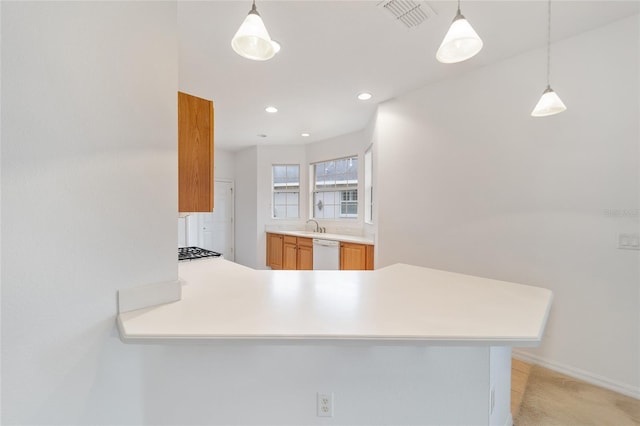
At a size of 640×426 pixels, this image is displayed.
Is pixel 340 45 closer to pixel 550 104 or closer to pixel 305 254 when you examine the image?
pixel 550 104

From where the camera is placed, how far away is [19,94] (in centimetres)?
84

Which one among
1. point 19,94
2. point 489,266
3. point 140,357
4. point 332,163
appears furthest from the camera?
point 332,163

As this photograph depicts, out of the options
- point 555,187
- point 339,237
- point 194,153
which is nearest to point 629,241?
point 555,187

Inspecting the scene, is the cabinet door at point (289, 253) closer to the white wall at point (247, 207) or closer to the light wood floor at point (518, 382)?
the white wall at point (247, 207)

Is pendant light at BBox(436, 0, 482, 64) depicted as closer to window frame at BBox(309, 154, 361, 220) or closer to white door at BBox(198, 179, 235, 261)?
window frame at BBox(309, 154, 361, 220)

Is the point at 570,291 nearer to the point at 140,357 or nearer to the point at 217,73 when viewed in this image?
the point at 140,357

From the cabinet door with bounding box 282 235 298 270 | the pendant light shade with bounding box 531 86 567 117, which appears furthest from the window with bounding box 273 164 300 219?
the pendant light shade with bounding box 531 86 567 117

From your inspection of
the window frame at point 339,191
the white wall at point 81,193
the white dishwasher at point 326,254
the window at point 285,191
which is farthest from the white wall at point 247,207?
the white wall at point 81,193

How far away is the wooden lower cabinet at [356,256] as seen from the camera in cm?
365

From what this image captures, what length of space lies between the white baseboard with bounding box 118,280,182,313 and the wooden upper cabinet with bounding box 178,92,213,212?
18.0 inches

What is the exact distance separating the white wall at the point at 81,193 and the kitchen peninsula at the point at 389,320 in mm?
201

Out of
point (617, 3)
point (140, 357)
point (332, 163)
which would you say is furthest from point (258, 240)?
point (617, 3)

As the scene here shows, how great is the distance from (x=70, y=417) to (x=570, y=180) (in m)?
Answer: 3.18

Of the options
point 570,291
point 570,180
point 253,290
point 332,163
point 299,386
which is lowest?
point 299,386
